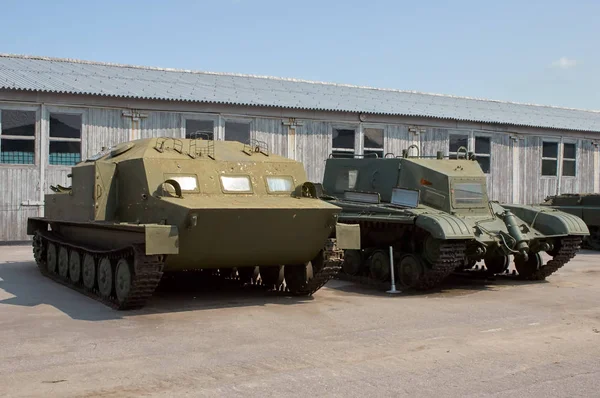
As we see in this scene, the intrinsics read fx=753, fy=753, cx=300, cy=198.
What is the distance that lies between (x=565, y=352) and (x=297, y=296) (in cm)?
523

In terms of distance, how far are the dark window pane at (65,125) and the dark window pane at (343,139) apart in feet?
28.1

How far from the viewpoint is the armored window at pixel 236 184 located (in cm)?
1164

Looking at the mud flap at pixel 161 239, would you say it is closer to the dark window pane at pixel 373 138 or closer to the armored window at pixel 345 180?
the armored window at pixel 345 180

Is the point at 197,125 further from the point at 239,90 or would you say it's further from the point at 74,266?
the point at 74,266

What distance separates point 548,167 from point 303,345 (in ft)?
82.4

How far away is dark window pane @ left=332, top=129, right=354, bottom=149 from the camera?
25.9 metres

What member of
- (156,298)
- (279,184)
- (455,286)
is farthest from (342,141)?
(156,298)

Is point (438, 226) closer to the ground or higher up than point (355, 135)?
closer to the ground

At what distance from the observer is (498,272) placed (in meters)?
16.0

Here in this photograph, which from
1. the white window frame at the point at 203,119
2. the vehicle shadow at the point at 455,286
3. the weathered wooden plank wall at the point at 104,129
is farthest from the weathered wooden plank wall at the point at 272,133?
the vehicle shadow at the point at 455,286

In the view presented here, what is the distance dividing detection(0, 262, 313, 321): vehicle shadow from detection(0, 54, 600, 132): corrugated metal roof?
30.5 ft

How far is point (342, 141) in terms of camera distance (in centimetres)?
2602

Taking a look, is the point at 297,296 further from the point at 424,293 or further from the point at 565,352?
the point at 565,352

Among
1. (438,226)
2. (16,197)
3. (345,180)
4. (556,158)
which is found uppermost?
(556,158)
